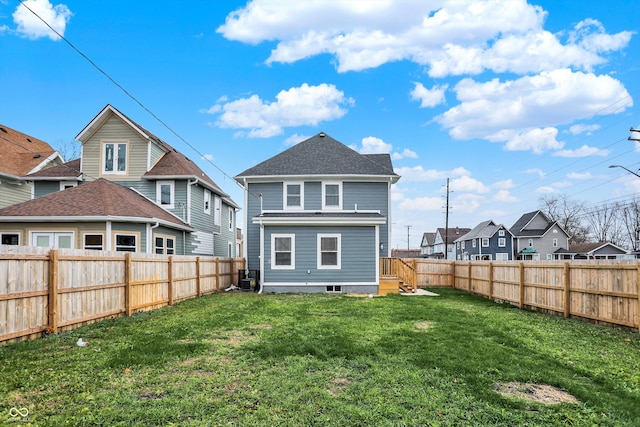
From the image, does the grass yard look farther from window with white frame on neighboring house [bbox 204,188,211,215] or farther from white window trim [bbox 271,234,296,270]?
window with white frame on neighboring house [bbox 204,188,211,215]

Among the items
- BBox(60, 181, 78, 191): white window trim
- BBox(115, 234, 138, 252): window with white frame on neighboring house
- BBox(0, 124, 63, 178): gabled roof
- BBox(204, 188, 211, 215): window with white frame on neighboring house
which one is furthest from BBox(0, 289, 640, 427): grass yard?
BBox(0, 124, 63, 178): gabled roof

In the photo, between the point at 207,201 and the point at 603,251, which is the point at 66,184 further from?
the point at 603,251

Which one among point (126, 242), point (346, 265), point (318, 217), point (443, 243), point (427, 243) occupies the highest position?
point (318, 217)

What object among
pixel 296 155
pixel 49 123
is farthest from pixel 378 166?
pixel 49 123

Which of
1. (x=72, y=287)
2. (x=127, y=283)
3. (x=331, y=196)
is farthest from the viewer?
(x=331, y=196)

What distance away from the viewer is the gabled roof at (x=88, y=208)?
15672mm

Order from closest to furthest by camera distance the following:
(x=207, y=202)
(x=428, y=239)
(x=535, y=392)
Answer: (x=535, y=392) < (x=207, y=202) < (x=428, y=239)

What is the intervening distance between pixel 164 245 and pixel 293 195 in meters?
6.19

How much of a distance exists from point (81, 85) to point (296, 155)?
9658 millimetres

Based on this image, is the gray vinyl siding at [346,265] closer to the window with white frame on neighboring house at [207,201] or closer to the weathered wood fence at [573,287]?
the weathered wood fence at [573,287]

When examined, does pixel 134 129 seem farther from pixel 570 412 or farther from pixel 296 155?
pixel 570 412

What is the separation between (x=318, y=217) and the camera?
55.4ft

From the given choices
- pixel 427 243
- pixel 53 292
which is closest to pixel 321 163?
pixel 53 292

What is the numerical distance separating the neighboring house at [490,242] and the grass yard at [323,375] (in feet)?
146
